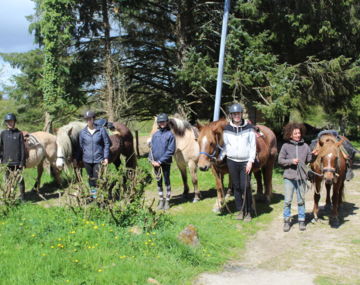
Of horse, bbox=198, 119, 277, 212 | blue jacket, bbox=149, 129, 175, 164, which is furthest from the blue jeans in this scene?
blue jacket, bbox=149, 129, 175, 164

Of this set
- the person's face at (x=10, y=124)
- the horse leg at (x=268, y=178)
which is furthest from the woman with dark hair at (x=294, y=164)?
the person's face at (x=10, y=124)

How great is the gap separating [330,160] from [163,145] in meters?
3.15

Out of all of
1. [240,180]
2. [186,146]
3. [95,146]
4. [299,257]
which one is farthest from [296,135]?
[95,146]

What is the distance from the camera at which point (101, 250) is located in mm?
4531

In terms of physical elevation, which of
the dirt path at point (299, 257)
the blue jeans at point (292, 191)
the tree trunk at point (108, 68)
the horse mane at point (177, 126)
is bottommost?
the dirt path at point (299, 257)

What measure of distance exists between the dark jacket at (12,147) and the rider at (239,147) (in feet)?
14.8

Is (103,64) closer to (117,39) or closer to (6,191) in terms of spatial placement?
(117,39)

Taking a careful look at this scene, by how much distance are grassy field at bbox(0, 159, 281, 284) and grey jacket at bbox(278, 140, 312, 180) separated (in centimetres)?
118

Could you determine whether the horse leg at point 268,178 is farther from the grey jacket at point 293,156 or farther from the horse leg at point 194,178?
the grey jacket at point 293,156

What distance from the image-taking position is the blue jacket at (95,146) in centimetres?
707

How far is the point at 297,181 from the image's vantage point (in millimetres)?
6043

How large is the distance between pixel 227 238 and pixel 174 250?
1272 millimetres

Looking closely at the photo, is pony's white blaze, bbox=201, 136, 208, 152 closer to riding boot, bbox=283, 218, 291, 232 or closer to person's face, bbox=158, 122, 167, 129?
person's face, bbox=158, 122, 167, 129

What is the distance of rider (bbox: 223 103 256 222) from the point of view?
245 inches
